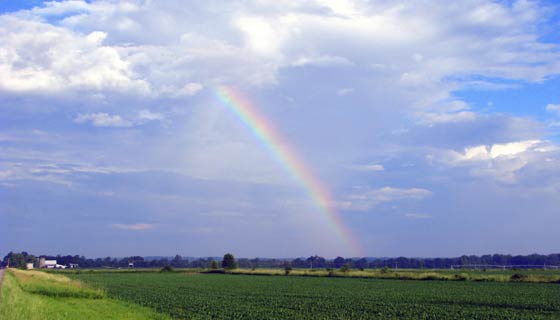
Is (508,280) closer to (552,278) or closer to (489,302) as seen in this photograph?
(552,278)

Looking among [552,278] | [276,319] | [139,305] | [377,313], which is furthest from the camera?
[552,278]

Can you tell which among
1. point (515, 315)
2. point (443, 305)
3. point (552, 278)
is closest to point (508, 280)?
point (552, 278)

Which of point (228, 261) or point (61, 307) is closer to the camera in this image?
point (61, 307)

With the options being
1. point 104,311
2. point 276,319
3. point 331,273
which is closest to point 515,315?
point 276,319

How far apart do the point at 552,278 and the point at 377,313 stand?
47572 mm

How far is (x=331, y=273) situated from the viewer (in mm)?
97562

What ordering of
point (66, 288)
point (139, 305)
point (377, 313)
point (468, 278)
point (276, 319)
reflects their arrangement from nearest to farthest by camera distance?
point (276, 319)
point (377, 313)
point (139, 305)
point (66, 288)
point (468, 278)

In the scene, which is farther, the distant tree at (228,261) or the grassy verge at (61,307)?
the distant tree at (228,261)

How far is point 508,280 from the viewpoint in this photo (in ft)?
235

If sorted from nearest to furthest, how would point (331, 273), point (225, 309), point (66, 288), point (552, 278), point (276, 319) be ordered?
point (276, 319)
point (225, 309)
point (66, 288)
point (552, 278)
point (331, 273)

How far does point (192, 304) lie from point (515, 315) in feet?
69.5

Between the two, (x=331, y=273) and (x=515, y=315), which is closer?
(x=515, y=315)

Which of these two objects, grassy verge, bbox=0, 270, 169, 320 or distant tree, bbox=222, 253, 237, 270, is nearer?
grassy verge, bbox=0, 270, 169, 320

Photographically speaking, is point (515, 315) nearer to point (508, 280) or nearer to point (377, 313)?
point (377, 313)
